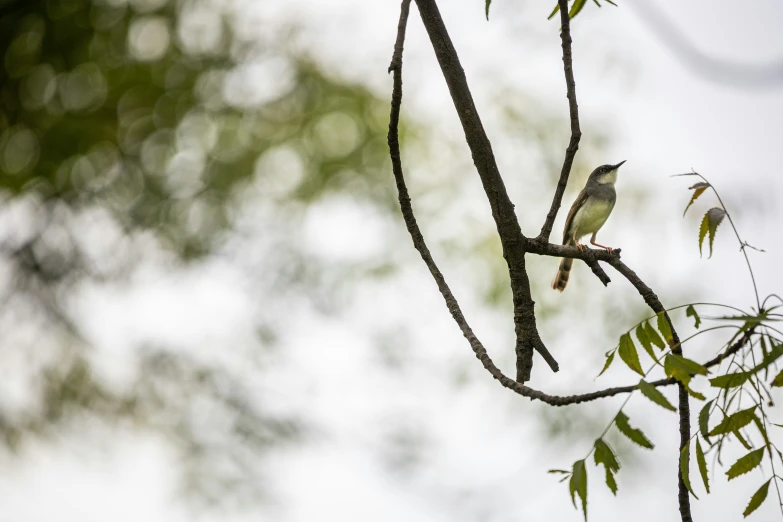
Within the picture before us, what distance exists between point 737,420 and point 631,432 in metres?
0.24

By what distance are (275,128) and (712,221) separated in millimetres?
6472

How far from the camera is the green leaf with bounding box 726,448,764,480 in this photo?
1.29 meters

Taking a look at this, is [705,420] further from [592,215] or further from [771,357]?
[592,215]

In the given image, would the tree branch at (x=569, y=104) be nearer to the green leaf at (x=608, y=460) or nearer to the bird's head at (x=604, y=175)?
the green leaf at (x=608, y=460)

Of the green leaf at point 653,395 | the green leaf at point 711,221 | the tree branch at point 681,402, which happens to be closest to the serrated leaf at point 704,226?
the green leaf at point 711,221

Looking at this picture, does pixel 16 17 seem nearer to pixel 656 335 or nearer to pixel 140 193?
pixel 140 193

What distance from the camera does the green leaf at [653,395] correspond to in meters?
1.18

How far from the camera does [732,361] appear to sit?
130 cm

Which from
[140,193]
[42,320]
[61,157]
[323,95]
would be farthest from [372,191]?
[42,320]

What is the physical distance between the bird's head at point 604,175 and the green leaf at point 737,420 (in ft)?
9.70

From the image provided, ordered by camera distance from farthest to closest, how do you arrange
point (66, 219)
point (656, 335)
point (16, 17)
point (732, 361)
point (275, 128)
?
point (275, 128), point (66, 219), point (16, 17), point (656, 335), point (732, 361)

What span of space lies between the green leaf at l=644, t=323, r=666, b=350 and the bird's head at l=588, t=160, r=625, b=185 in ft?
9.30

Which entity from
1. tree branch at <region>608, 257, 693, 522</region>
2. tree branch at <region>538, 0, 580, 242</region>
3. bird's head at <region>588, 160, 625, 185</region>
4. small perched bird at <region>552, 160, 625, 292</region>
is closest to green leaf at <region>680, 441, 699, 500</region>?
tree branch at <region>608, 257, 693, 522</region>

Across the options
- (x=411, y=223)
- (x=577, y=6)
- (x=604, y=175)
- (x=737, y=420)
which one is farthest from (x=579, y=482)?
(x=604, y=175)
